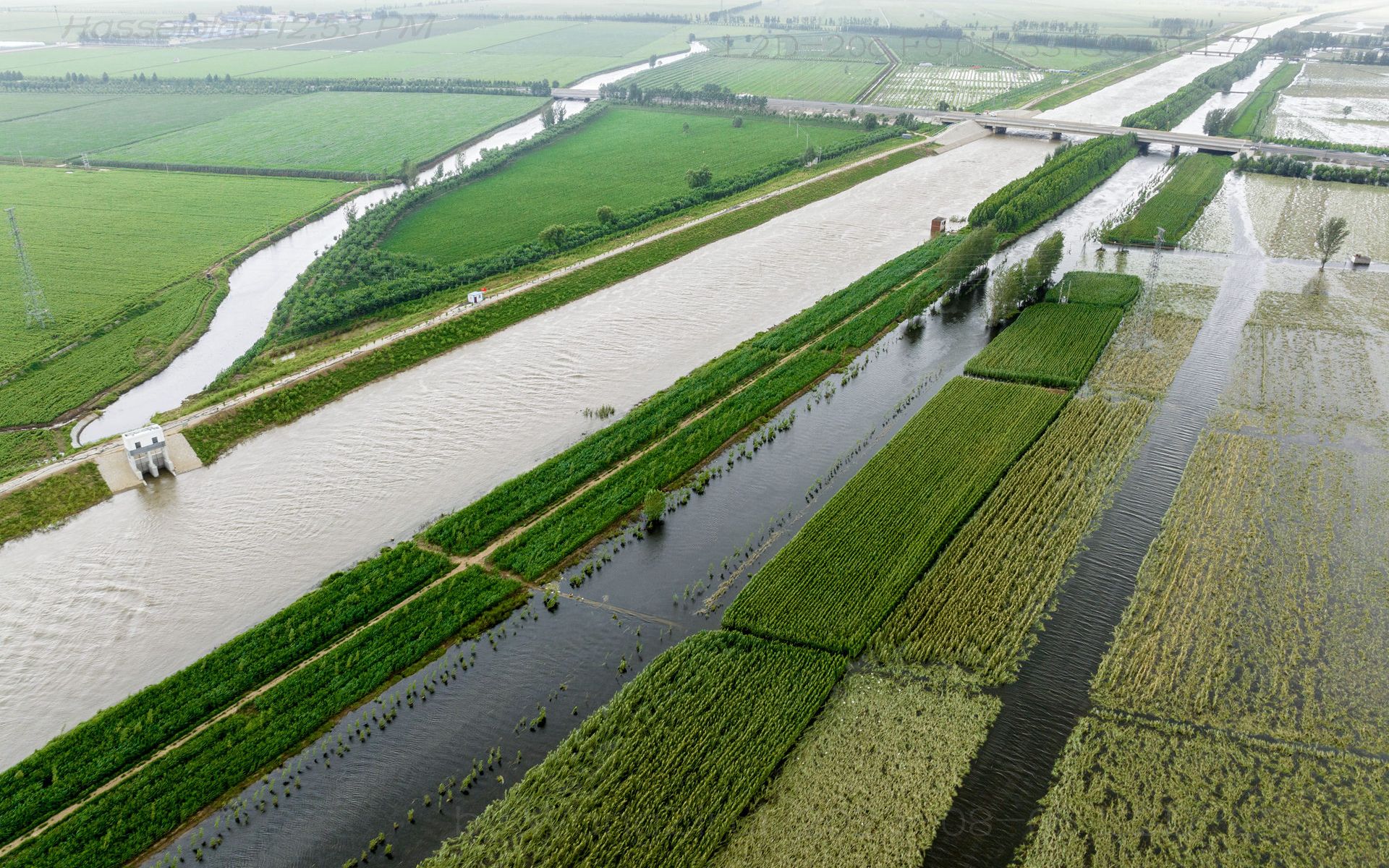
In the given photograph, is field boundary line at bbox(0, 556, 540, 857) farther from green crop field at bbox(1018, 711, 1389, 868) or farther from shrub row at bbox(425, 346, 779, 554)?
green crop field at bbox(1018, 711, 1389, 868)

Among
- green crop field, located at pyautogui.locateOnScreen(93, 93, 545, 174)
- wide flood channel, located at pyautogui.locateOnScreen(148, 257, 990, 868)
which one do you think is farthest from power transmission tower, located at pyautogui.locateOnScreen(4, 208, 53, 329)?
wide flood channel, located at pyautogui.locateOnScreen(148, 257, 990, 868)

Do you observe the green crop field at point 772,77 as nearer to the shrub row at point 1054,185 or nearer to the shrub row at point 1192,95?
the shrub row at point 1192,95

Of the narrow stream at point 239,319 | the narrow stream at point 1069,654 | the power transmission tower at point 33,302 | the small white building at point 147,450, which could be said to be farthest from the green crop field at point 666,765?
the power transmission tower at point 33,302

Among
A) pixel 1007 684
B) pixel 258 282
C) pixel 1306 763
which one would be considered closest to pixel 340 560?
pixel 1007 684

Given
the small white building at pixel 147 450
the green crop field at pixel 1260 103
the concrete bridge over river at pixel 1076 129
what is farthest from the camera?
the green crop field at pixel 1260 103

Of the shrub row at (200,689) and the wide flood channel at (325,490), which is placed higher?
the wide flood channel at (325,490)

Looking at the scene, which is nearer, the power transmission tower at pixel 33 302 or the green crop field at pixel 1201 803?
the green crop field at pixel 1201 803

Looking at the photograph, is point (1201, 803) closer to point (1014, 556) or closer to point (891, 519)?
point (1014, 556)
